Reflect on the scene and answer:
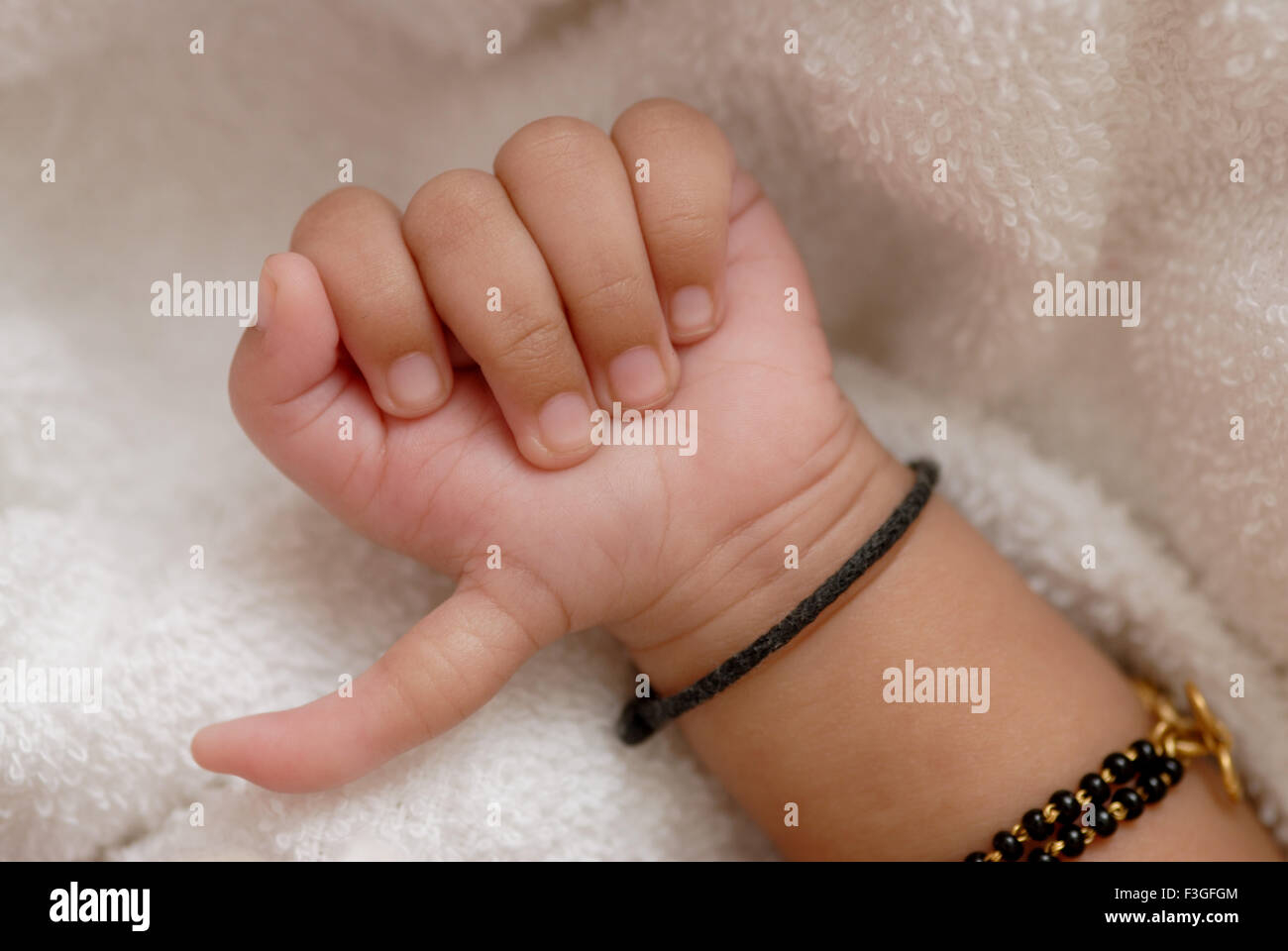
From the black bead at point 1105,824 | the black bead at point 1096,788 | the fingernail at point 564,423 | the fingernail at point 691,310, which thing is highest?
the fingernail at point 691,310

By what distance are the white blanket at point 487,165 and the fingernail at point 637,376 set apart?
26 centimetres

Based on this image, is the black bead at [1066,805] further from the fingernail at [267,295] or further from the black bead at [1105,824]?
the fingernail at [267,295]

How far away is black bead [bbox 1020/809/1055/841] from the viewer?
0.78 metres

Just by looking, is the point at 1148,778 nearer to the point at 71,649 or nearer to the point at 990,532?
the point at 990,532

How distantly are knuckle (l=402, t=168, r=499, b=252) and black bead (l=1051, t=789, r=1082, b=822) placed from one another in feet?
2.03

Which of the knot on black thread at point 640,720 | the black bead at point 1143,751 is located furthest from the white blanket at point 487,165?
the black bead at point 1143,751

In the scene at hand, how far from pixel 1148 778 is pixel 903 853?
202mm

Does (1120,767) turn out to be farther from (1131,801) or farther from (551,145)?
(551,145)

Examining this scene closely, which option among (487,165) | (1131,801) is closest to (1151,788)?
(1131,801)

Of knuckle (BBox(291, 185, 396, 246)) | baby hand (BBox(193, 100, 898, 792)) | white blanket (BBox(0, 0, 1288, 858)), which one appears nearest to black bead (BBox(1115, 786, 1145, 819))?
white blanket (BBox(0, 0, 1288, 858))

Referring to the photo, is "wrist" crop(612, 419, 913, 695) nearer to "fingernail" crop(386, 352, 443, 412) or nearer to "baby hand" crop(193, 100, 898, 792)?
"baby hand" crop(193, 100, 898, 792)

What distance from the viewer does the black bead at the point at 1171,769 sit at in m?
0.82

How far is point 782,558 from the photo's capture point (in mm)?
822
